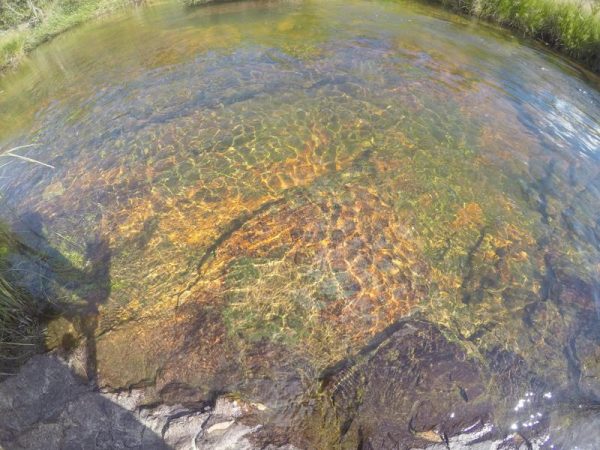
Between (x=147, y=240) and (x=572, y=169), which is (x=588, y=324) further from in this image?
(x=147, y=240)

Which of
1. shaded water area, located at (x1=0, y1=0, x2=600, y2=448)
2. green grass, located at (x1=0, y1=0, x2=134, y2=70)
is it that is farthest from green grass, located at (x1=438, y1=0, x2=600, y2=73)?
green grass, located at (x1=0, y1=0, x2=134, y2=70)

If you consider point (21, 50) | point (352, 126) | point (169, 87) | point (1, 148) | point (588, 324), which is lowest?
point (21, 50)

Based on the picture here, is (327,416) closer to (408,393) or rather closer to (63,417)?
(408,393)

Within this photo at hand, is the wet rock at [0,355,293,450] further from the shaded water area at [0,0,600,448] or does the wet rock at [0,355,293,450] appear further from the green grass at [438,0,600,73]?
the green grass at [438,0,600,73]

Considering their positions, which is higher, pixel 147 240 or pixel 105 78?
pixel 147 240

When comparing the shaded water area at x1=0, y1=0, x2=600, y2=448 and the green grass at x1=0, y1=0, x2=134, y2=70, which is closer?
the shaded water area at x1=0, y1=0, x2=600, y2=448

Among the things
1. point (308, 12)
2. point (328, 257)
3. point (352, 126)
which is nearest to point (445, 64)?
point (352, 126)

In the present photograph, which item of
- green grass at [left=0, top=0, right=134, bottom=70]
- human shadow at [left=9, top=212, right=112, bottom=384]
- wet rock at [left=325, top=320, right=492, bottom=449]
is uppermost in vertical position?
wet rock at [left=325, top=320, right=492, bottom=449]

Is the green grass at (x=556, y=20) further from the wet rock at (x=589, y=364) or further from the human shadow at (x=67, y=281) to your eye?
the human shadow at (x=67, y=281)
